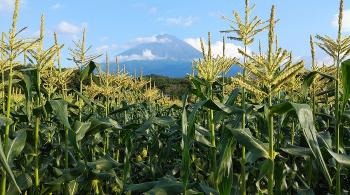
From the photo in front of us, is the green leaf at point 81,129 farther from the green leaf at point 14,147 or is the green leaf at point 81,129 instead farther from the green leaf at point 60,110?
the green leaf at point 14,147

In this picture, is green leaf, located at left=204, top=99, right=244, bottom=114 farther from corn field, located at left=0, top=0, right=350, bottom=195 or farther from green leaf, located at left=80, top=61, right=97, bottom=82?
green leaf, located at left=80, top=61, right=97, bottom=82

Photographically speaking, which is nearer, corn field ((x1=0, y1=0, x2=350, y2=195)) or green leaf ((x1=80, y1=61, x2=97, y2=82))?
corn field ((x1=0, y1=0, x2=350, y2=195))

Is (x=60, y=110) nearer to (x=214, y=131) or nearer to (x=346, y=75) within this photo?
(x=214, y=131)

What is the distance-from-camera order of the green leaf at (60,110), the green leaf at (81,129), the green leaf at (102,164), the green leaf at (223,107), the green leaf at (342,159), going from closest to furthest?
1. the green leaf at (342,159)
2. the green leaf at (223,107)
3. the green leaf at (60,110)
4. the green leaf at (81,129)
5. the green leaf at (102,164)

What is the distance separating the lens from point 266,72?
3.03 meters

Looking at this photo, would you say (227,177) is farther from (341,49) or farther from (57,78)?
(57,78)

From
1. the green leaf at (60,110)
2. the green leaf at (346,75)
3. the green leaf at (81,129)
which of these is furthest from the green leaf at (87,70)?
the green leaf at (346,75)

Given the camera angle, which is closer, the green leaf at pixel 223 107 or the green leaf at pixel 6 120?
the green leaf at pixel 223 107

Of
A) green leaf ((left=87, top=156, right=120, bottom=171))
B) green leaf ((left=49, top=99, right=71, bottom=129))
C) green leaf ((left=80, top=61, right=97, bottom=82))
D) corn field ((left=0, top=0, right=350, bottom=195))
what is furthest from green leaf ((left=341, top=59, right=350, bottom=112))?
green leaf ((left=80, top=61, right=97, bottom=82))

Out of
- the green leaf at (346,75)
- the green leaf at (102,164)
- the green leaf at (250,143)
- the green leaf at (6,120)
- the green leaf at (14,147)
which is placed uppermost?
the green leaf at (346,75)

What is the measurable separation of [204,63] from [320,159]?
216 centimetres

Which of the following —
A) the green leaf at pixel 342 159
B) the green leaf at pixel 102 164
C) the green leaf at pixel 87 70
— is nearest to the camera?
the green leaf at pixel 342 159

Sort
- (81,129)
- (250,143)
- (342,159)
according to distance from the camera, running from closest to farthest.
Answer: (342,159)
(250,143)
(81,129)

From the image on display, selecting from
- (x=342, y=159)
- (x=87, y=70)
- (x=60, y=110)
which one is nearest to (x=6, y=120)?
(x=60, y=110)
